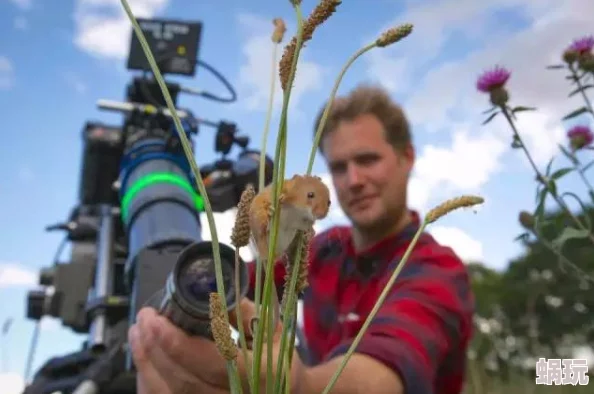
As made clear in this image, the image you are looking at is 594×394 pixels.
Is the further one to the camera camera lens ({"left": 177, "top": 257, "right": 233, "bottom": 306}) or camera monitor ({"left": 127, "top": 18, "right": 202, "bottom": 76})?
camera monitor ({"left": 127, "top": 18, "right": 202, "bottom": 76})

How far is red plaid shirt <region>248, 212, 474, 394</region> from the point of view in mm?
1104

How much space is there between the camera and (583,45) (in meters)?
1.20

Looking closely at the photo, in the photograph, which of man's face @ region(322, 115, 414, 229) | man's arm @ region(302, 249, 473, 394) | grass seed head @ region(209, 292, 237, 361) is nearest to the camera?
grass seed head @ region(209, 292, 237, 361)

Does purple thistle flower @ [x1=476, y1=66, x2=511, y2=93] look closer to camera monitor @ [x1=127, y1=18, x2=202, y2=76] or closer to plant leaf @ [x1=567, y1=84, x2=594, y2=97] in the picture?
plant leaf @ [x1=567, y1=84, x2=594, y2=97]

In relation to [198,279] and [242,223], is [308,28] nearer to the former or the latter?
[242,223]

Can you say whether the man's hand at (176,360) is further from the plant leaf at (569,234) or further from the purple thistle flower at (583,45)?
the purple thistle flower at (583,45)

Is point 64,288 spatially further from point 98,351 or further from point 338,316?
point 338,316

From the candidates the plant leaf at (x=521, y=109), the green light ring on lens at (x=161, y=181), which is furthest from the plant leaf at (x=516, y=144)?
the green light ring on lens at (x=161, y=181)

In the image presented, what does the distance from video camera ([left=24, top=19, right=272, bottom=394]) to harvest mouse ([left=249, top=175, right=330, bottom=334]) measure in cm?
23

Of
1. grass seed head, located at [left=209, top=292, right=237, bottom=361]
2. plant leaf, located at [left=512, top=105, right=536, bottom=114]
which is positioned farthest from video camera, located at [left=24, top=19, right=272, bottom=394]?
plant leaf, located at [left=512, top=105, right=536, bottom=114]

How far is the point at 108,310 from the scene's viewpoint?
153 cm

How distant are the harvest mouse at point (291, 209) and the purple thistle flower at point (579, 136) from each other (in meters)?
0.93

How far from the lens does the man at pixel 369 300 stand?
2.56 feet

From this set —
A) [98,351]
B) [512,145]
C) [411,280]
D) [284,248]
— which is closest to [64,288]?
[98,351]
